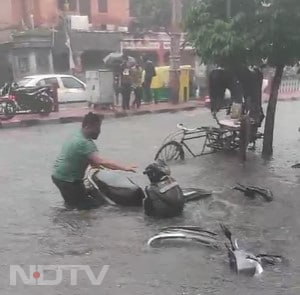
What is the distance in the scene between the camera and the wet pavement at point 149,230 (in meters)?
5.24

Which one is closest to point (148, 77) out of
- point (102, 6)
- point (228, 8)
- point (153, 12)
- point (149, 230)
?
point (228, 8)

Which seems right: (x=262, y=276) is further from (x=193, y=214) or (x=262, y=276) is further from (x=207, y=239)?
(x=193, y=214)

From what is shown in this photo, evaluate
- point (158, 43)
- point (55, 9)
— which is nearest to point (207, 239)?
point (55, 9)

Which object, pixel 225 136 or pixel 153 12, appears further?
pixel 153 12

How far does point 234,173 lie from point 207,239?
397cm

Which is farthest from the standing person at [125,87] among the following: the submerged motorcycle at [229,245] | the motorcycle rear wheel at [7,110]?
the submerged motorcycle at [229,245]

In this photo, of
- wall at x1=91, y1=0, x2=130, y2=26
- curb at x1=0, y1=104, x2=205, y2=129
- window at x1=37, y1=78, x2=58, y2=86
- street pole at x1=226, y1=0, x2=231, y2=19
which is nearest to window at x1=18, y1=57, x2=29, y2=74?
wall at x1=91, y1=0, x2=130, y2=26

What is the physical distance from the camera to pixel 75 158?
7383mm

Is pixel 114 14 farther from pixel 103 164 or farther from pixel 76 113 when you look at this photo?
pixel 103 164

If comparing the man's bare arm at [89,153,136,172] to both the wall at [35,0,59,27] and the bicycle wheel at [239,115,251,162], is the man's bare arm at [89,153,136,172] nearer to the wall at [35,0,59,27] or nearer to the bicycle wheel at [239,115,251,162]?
the bicycle wheel at [239,115,251,162]

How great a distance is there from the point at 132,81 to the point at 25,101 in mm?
4034

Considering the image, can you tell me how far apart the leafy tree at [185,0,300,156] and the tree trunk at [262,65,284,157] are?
0.37 metres

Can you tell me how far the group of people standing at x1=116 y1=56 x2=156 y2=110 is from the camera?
2012 cm

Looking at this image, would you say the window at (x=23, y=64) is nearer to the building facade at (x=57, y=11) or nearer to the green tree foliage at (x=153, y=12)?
the building facade at (x=57, y=11)
